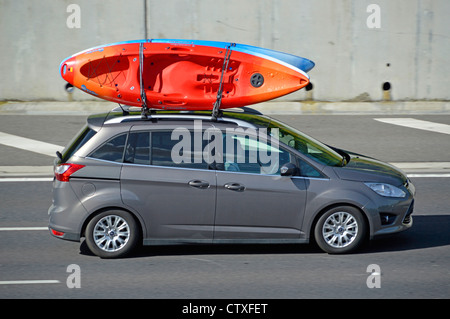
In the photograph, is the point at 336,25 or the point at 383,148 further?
the point at 336,25

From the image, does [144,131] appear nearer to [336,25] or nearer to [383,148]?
[383,148]

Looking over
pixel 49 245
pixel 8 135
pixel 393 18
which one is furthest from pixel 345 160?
pixel 393 18

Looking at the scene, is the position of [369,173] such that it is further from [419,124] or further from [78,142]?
[419,124]

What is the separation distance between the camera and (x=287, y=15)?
17.8 metres

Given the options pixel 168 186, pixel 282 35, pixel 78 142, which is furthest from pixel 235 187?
pixel 282 35

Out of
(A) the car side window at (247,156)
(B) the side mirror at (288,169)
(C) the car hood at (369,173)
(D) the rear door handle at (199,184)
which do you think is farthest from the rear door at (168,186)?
(C) the car hood at (369,173)

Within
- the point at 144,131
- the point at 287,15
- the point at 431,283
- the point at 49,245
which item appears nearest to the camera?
the point at 431,283

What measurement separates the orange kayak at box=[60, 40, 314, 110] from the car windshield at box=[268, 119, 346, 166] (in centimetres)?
49

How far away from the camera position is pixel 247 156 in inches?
315

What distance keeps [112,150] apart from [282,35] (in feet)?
34.9

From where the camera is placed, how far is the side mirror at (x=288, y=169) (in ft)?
25.8

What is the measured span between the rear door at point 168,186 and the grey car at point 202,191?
0.04 feet

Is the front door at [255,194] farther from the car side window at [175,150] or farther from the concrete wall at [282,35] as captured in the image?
the concrete wall at [282,35]

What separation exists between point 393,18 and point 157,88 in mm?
11127
